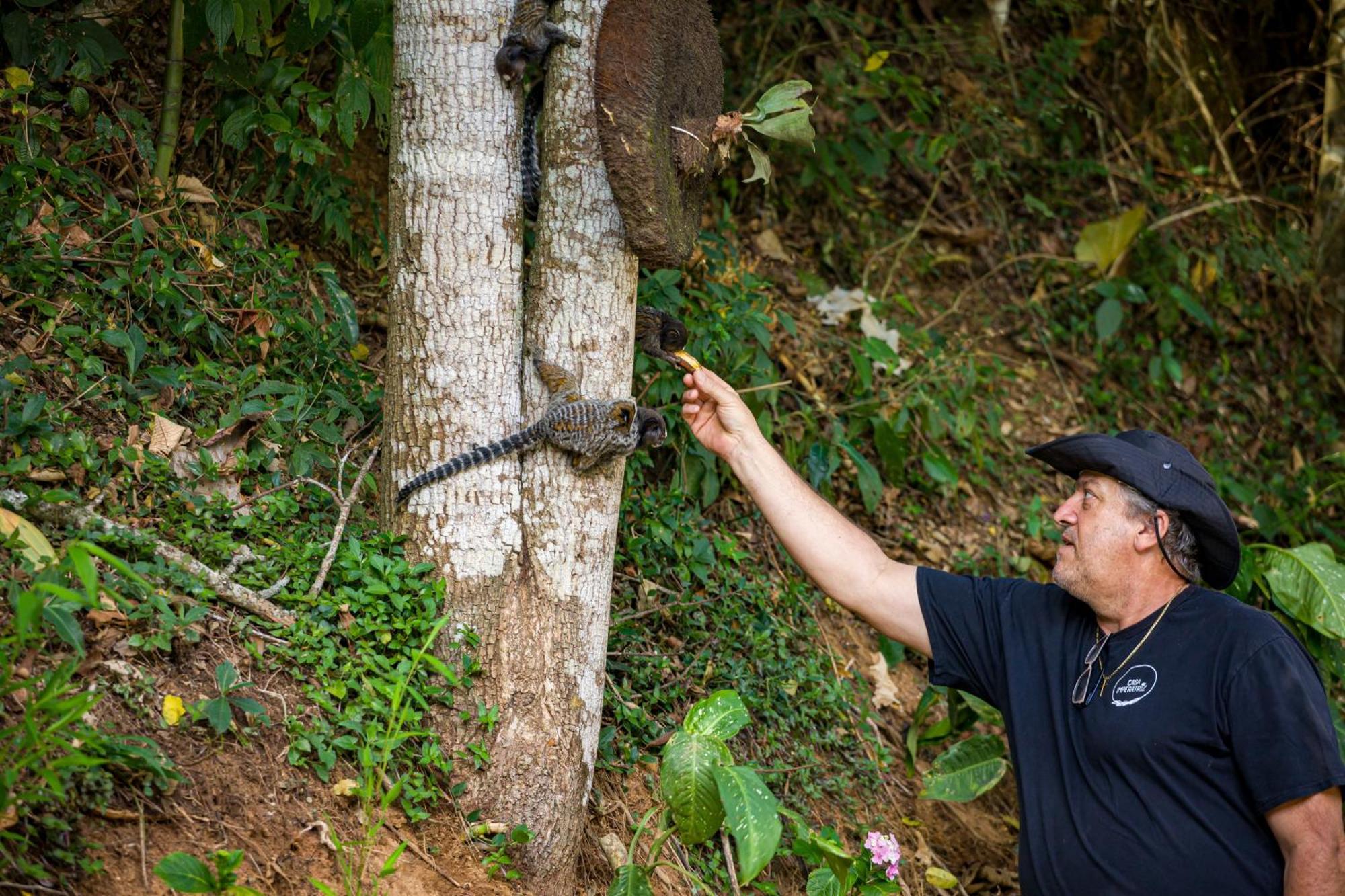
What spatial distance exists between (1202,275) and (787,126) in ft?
17.3

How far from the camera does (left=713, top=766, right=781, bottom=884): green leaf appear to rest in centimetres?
256

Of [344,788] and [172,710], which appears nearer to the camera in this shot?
[172,710]

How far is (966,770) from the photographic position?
4023 millimetres

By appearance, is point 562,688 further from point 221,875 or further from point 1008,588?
point 1008,588

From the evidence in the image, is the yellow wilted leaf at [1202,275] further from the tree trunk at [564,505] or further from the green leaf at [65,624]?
the green leaf at [65,624]

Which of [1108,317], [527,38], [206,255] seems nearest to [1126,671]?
[527,38]

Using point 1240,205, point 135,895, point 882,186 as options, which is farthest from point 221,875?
point 1240,205

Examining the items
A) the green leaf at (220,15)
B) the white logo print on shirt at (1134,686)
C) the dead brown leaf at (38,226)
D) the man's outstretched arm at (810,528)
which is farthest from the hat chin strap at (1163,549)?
the dead brown leaf at (38,226)

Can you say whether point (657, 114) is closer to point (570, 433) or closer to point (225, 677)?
point (570, 433)

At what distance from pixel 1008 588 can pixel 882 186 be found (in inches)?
145

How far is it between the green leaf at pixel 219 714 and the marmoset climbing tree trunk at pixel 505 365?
20.6 inches

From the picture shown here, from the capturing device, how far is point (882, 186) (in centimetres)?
645

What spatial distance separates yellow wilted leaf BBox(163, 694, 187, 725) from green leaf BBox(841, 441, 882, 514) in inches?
111

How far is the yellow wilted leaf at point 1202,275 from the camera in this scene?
7070 mm
